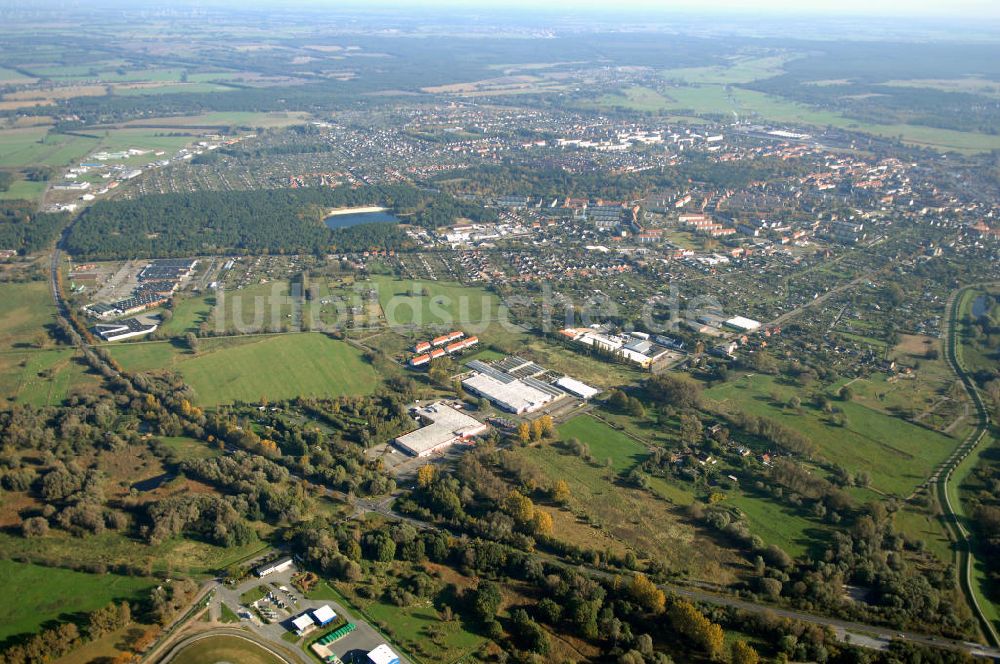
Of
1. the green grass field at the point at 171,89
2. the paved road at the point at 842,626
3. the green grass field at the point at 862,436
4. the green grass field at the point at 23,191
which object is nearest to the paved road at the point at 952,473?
the green grass field at the point at 862,436

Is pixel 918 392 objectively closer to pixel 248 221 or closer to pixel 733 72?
pixel 248 221

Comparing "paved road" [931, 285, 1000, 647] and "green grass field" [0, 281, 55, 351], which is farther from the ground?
"green grass field" [0, 281, 55, 351]

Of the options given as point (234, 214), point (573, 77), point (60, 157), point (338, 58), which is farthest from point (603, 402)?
point (338, 58)

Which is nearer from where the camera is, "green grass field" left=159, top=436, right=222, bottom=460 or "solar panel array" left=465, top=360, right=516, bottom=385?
"green grass field" left=159, top=436, right=222, bottom=460

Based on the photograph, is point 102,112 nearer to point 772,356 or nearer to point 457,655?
point 772,356

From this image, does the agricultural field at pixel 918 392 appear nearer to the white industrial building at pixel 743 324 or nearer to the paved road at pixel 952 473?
the paved road at pixel 952 473

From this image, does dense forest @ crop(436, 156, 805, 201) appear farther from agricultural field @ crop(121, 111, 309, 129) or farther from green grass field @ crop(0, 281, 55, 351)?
agricultural field @ crop(121, 111, 309, 129)

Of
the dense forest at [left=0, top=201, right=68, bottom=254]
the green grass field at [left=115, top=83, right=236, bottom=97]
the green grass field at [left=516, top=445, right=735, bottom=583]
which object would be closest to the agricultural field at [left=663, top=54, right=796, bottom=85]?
the green grass field at [left=115, top=83, right=236, bottom=97]
